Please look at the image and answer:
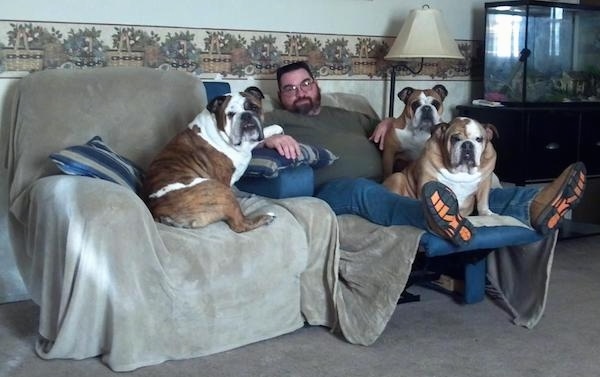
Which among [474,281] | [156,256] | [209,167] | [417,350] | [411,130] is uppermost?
[411,130]

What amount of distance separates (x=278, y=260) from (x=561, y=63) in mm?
2523

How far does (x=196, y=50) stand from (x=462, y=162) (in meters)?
1.48

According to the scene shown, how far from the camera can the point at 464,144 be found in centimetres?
286

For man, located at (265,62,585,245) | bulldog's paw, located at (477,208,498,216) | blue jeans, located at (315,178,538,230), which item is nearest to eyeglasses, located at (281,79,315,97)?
man, located at (265,62,585,245)

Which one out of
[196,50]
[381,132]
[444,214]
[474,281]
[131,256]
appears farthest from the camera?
[196,50]

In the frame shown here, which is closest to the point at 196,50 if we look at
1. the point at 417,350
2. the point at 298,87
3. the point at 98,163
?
the point at 298,87

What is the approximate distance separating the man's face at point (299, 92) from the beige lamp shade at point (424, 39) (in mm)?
640

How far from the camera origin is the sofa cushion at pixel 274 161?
2870 mm

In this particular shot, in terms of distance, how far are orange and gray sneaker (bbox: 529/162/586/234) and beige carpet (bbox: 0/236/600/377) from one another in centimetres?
43

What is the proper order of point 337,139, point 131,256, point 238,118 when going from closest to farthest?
point 131,256 < point 238,118 < point 337,139

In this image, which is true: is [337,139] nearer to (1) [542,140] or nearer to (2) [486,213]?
(2) [486,213]

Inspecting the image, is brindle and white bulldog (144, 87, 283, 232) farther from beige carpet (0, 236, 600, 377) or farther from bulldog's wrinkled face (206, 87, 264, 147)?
beige carpet (0, 236, 600, 377)

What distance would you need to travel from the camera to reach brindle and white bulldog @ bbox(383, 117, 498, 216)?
2883 mm

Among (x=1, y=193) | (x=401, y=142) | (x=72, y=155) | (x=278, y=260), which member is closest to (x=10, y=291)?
(x=1, y=193)
